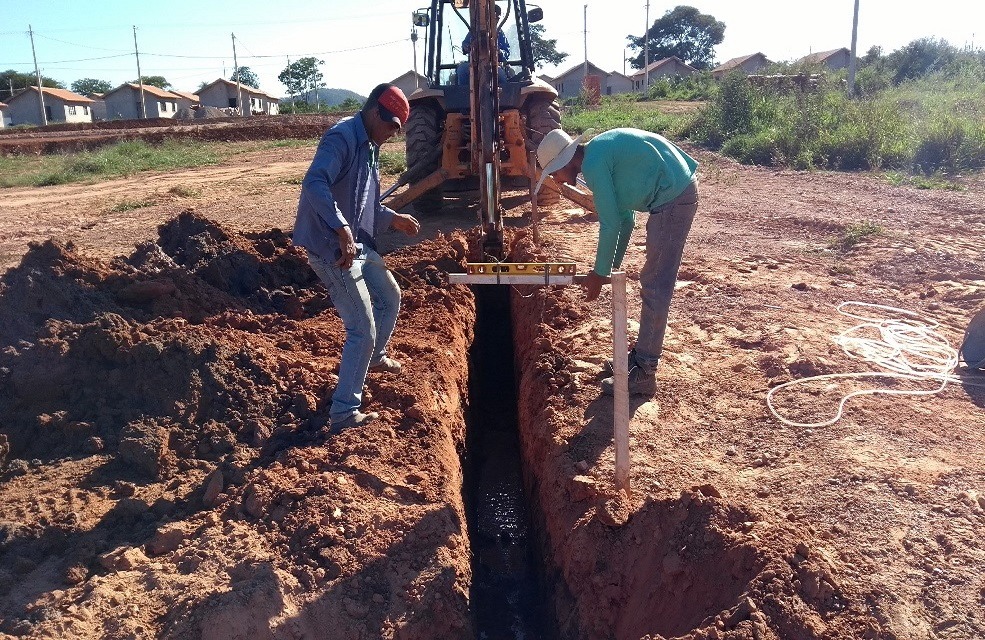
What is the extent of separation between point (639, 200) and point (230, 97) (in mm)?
59021

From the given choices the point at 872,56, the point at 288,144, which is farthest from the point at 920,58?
the point at 288,144

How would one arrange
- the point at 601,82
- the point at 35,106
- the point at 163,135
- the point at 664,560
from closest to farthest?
the point at 664,560
the point at 163,135
the point at 35,106
the point at 601,82

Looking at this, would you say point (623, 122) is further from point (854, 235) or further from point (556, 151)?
point (556, 151)

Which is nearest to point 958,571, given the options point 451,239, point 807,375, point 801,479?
point 801,479

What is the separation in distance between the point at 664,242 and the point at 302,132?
27.0 metres

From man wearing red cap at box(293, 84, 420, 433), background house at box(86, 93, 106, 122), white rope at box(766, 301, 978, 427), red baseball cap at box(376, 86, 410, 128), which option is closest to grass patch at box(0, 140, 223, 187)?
man wearing red cap at box(293, 84, 420, 433)

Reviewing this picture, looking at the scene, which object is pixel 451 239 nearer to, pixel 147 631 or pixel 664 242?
pixel 664 242

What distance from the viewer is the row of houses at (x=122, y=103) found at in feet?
169

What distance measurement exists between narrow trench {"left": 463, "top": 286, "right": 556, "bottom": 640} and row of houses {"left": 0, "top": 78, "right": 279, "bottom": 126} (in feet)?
159

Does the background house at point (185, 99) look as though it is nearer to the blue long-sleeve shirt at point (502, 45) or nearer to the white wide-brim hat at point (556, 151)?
the blue long-sleeve shirt at point (502, 45)

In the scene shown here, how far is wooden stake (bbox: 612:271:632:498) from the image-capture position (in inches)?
138

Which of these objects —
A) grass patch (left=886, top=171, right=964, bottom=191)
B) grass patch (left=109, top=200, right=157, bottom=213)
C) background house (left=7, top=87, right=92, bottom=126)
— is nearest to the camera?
grass patch (left=886, top=171, right=964, bottom=191)

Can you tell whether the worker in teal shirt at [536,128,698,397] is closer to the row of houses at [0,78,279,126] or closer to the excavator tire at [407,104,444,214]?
the excavator tire at [407,104,444,214]

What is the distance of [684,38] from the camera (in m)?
69.1
